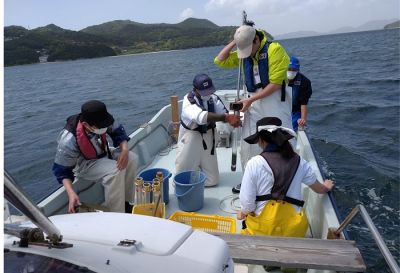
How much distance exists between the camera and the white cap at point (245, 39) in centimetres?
385

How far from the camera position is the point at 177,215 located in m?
3.88

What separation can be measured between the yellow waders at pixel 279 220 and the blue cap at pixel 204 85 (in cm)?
195

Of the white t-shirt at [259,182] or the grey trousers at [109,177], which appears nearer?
the white t-shirt at [259,182]

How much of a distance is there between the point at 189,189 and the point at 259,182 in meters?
1.57

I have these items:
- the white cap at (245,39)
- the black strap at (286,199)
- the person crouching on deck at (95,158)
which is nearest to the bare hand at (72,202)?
the person crouching on deck at (95,158)

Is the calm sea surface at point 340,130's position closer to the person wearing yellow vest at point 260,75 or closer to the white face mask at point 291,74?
the white face mask at point 291,74

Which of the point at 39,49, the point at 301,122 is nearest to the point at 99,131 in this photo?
the point at 301,122

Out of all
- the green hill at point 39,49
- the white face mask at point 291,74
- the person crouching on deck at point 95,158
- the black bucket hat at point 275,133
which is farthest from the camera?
the green hill at point 39,49

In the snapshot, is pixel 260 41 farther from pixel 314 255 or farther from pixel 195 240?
pixel 195 240

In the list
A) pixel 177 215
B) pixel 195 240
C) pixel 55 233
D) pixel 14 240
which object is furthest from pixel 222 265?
pixel 177 215


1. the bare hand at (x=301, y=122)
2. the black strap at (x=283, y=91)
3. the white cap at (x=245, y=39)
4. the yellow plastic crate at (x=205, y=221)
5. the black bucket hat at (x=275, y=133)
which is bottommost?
the yellow plastic crate at (x=205, y=221)

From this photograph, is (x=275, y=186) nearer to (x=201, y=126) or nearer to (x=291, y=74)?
(x=201, y=126)

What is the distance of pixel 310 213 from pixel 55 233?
3224 mm

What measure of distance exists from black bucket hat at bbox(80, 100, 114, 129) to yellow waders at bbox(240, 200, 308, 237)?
1841 mm
